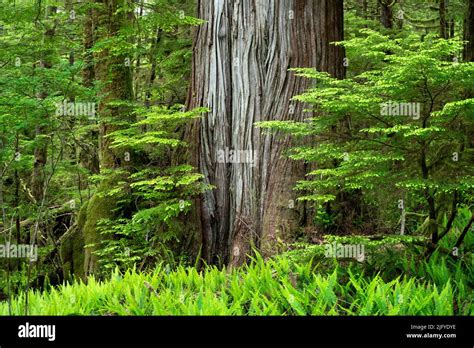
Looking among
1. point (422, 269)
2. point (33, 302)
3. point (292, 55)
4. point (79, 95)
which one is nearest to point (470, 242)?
point (422, 269)

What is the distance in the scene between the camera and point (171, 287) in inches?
239

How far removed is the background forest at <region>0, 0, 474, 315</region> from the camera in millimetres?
5125

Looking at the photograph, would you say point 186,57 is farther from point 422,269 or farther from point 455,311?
point 455,311

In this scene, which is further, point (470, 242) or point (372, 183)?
point (470, 242)

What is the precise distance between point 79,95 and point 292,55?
105 inches
